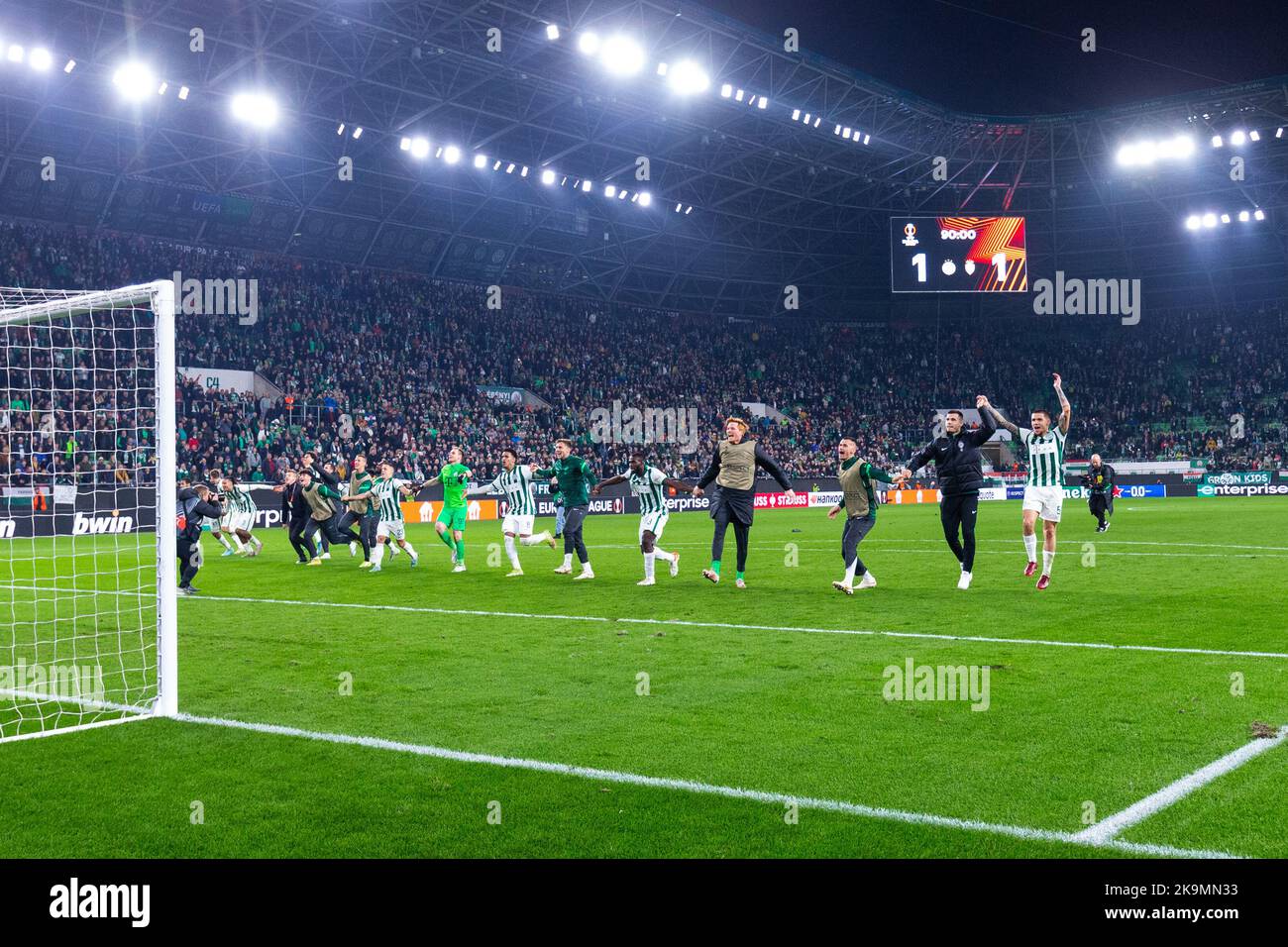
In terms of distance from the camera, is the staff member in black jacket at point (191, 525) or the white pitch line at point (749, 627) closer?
the white pitch line at point (749, 627)

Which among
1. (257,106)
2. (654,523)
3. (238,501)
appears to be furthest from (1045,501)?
(257,106)

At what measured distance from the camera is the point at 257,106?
111 feet

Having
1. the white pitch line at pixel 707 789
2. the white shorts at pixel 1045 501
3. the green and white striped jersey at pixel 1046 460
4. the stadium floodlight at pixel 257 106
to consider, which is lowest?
the white pitch line at pixel 707 789

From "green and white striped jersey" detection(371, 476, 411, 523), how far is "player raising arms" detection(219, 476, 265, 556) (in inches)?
160

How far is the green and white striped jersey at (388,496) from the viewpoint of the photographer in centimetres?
1923

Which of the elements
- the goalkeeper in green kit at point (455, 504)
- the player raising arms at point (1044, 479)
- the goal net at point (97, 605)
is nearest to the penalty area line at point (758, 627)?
the goal net at point (97, 605)

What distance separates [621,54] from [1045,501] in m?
22.9

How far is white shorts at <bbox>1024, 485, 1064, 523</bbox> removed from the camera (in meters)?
14.5

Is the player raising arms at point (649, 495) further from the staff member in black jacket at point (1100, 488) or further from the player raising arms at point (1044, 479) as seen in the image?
the staff member in black jacket at point (1100, 488)

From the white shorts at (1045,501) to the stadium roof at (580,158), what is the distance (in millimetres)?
22167

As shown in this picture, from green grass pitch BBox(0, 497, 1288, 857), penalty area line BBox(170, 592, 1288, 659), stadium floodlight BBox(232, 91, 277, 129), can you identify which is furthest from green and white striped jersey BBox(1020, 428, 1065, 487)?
stadium floodlight BBox(232, 91, 277, 129)

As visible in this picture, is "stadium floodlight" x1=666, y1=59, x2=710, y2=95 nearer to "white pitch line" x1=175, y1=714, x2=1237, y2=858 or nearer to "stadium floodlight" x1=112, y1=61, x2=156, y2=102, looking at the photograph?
"stadium floodlight" x1=112, y1=61, x2=156, y2=102

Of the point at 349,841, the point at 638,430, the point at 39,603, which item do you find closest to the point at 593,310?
the point at 638,430
